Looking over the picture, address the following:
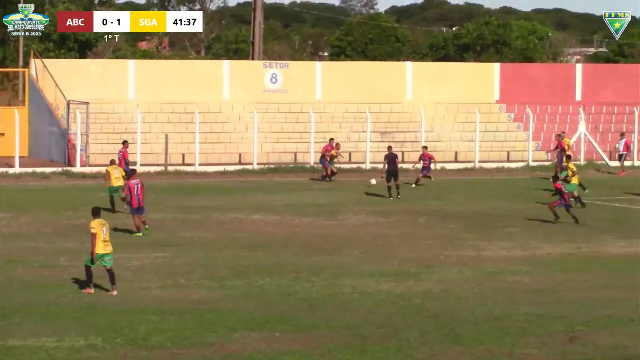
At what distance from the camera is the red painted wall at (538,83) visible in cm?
4562

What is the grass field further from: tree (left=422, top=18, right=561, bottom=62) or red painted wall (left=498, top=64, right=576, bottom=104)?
tree (left=422, top=18, right=561, bottom=62)

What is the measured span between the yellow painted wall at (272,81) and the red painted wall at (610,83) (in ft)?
43.8

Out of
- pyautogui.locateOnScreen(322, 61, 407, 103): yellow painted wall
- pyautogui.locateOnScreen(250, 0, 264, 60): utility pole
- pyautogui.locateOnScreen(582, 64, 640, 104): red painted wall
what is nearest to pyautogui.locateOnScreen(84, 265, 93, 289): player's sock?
pyautogui.locateOnScreen(250, 0, 264, 60): utility pole

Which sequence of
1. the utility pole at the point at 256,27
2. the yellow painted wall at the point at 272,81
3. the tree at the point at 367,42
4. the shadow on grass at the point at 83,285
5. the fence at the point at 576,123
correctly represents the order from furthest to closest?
the tree at the point at 367,42
the yellow painted wall at the point at 272,81
the fence at the point at 576,123
the utility pole at the point at 256,27
the shadow on grass at the point at 83,285

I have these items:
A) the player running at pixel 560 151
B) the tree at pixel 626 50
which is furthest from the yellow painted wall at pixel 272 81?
the tree at pixel 626 50

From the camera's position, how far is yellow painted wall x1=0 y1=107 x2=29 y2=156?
39.4 meters

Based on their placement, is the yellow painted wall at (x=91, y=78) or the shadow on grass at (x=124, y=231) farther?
the yellow painted wall at (x=91, y=78)

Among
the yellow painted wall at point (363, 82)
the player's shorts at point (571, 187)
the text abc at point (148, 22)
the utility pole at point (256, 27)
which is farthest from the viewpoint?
the text abc at point (148, 22)

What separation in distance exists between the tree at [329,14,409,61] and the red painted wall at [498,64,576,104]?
26573mm

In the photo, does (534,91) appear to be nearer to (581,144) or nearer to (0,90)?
(581,144)

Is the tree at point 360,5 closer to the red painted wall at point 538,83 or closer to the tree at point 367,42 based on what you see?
the tree at point 367,42

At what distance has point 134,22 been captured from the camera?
5262 centimetres

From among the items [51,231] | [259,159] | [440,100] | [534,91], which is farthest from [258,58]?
[51,231]

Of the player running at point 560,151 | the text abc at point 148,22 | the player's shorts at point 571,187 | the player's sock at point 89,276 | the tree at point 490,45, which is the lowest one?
the player's sock at point 89,276
